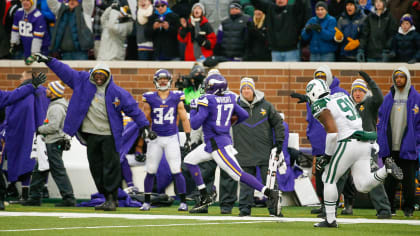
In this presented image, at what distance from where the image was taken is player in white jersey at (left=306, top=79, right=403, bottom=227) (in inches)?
404

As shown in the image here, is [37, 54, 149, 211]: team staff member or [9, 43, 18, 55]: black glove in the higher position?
[9, 43, 18, 55]: black glove

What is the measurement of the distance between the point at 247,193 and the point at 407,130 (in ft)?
9.23

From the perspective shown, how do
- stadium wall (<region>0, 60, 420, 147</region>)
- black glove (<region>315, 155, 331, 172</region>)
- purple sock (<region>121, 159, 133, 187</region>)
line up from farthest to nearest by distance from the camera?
stadium wall (<region>0, 60, 420, 147</region>), purple sock (<region>121, 159, 133, 187</region>), black glove (<region>315, 155, 331, 172</region>)

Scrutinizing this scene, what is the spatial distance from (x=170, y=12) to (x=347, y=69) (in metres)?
3.99

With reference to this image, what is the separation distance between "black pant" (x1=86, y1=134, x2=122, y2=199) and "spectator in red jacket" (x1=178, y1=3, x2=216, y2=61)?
5.40 m

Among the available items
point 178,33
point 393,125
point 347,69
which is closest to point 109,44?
point 178,33

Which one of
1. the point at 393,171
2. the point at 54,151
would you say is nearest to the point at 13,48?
the point at 54,151

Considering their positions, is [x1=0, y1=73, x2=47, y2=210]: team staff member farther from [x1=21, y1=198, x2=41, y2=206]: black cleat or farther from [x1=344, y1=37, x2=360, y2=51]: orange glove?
[x1=344, y1=37, x2=360, y2=51]: orange glove

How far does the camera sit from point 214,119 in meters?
12.5

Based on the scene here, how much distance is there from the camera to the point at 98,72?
13203 mm

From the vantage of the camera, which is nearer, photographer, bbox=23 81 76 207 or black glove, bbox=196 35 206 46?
photographer, bbox=23 81 76 207

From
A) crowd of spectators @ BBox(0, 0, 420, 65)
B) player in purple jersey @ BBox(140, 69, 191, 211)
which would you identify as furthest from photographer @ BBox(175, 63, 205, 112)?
player in purple jersey @ BBox(140, 69, 191, 211)

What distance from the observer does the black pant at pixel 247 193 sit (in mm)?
12711

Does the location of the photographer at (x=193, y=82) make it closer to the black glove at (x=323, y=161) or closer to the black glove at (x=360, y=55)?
the black glove at (x=360, y=55)
